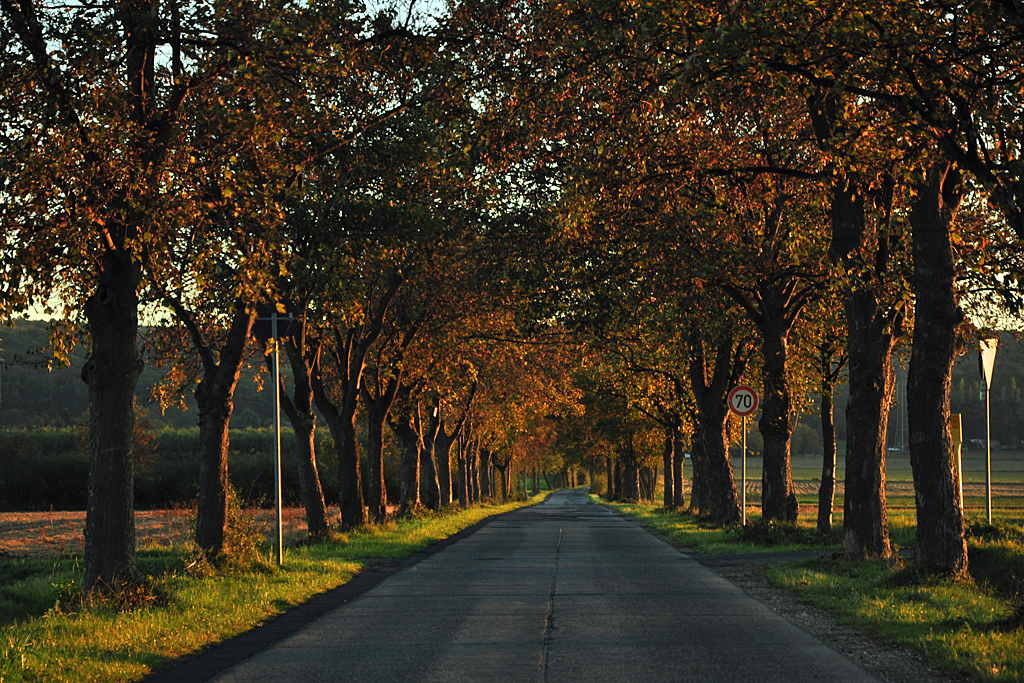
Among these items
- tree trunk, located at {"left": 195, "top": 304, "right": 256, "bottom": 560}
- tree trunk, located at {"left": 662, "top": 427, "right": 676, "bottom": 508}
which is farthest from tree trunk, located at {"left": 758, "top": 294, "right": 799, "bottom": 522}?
tree trunk, located at {"left": 662, "top": 427, "right": 676, "bottom": 508}

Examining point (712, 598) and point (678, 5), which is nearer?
point (678, 5)

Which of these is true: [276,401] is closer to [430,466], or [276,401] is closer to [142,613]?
[142,613]

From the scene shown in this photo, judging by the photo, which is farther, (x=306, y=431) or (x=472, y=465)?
(x=472, y=465)

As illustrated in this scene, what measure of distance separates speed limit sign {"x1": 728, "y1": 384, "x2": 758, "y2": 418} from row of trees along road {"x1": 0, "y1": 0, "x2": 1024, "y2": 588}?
46 cm

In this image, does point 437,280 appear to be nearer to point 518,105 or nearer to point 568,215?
point 568,215

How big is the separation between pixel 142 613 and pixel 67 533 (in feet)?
69.7

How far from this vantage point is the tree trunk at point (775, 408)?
22828 mm

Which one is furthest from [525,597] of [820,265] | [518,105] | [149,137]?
[820,265]

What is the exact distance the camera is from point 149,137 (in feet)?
39.3

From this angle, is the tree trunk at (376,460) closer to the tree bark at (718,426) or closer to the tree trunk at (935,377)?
the tree bark at (718,426)

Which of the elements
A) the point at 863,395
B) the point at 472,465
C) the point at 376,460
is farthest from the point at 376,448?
the point at 472,465

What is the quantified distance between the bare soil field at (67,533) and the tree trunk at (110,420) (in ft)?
16.5

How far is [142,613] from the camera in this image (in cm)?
1105

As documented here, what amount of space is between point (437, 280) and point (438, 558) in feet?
26.8
